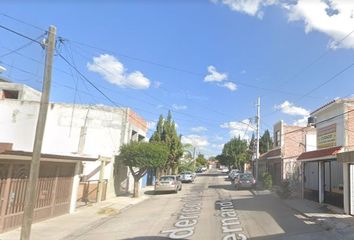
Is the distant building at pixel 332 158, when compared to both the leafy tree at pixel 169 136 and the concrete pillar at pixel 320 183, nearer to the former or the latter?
the concrete pillar at pixel 320 183

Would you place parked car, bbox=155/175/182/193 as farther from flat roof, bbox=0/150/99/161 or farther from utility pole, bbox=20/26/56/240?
utility pole, bbox=20/26/56/240

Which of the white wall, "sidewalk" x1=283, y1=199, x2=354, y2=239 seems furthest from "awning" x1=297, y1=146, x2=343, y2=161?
"sidewalk" x1=283, y1=199, x2=354, y2=239

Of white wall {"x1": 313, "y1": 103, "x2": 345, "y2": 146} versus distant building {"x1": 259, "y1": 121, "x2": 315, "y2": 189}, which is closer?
white wall {"x1": 313, "y1": 103, "x2": 345, "y2": 146}

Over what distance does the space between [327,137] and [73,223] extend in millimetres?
16909

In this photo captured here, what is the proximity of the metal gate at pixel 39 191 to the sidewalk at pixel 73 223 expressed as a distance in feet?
1.41

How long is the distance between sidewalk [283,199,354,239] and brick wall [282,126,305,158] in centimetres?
1781

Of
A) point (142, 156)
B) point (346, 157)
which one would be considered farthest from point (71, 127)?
point (346, 157)

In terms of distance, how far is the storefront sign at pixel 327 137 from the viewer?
25.5 m

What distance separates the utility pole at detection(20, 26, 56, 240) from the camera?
12312 mm

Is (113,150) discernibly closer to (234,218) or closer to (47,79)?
(234,218)

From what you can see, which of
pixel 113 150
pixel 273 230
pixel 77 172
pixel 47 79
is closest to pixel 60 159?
pixel 77 172

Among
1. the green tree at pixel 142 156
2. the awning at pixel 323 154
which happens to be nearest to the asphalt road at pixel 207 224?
the awning at pixel 323 154

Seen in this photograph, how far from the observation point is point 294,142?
142 feet

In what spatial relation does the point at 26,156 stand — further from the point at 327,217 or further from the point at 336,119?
the point at 336,119
